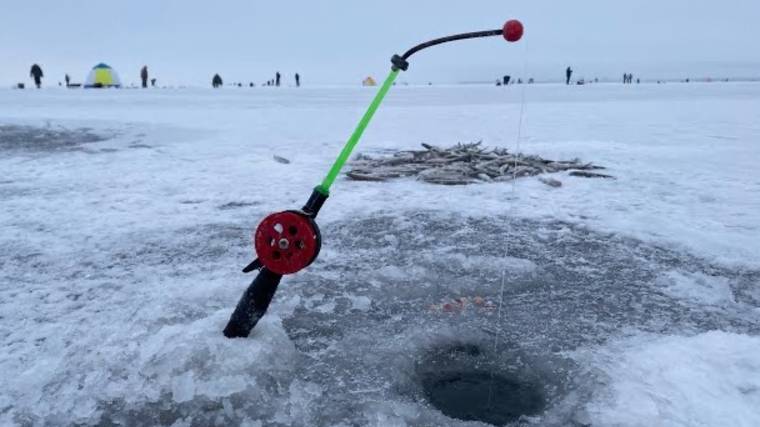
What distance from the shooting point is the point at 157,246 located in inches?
180

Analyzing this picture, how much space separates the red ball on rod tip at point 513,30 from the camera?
8.58 feet

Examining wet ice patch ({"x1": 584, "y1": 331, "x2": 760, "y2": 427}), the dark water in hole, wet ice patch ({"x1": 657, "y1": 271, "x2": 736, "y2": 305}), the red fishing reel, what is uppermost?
the red fishing reel

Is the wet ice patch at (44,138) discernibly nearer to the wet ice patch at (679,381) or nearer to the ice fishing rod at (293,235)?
the ice fishing rod at (293,235)

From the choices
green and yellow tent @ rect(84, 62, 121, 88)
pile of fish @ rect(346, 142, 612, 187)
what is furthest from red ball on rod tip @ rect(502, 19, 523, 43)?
green and yellow tent @ rect(84, 62, 121, 88)

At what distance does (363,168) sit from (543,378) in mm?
5467

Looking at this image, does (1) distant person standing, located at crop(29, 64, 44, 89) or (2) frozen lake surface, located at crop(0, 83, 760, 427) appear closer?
(2) frozen lake surface, located at crop(0, 83, 760, 427)

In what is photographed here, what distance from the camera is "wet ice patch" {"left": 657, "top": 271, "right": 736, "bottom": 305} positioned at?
11.9 ft

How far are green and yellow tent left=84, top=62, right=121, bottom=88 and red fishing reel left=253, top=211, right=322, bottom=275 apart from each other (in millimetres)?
53933

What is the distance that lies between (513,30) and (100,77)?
180 feet

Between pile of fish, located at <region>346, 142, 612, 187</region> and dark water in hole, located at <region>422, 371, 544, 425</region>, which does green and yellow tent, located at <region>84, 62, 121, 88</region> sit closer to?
pile of fish, located at <region>346, 142, 612, 187</region>

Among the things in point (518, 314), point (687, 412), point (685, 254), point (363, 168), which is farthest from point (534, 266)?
point (363, 168)

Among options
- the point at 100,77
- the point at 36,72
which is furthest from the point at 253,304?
the point at 100,77

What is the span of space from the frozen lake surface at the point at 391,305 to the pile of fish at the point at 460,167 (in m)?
0.28

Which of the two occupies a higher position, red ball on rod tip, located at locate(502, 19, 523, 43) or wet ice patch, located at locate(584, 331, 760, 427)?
red ball on rod tip, located at locate(502, 19, 523, 43)
